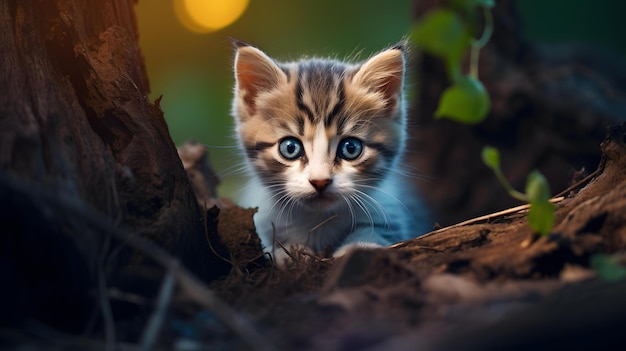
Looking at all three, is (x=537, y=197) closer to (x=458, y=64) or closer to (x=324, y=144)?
(x=458, y=64)

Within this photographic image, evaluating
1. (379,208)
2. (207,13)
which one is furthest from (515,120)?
(207,13)

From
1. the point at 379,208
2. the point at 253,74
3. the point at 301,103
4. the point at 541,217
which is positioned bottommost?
the point at 541,217

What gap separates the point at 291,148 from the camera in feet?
9.11

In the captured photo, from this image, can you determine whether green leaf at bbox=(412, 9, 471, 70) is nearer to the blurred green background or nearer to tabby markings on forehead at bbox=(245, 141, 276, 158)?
tabby markings on forehead at bbox=(245, 141, 276, 158)

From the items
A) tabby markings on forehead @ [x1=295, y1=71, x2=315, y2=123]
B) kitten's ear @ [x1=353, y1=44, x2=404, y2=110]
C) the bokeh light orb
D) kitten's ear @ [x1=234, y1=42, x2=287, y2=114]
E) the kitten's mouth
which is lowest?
the kitten's mouth

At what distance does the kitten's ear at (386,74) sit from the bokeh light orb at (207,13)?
196 cm

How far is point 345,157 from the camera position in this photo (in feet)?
8.96

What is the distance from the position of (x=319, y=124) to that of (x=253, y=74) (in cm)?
54

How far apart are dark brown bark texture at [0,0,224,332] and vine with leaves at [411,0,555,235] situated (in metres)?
0.81

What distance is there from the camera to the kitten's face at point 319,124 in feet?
8.70

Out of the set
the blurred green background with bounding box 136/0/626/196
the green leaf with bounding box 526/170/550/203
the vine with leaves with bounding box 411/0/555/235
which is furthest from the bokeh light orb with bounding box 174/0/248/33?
the green leaf with bounding box 526/170/550/203

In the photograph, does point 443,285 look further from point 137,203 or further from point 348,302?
point 137,203

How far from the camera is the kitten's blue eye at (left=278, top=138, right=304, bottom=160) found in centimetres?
276

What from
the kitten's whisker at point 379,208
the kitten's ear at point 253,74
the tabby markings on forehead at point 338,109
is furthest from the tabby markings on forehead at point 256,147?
the kitten's whisker at point 379,208
